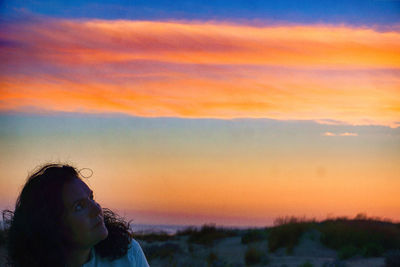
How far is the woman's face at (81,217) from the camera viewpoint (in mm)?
2355

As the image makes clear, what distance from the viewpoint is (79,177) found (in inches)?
99.6

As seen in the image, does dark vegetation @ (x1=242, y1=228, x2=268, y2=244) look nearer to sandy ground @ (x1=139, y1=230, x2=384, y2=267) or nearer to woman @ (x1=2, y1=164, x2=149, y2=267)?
sandy ground @ (x1=139, y1=230, x2=384, y2=267)

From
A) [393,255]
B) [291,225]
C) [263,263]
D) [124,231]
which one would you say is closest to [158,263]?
[263,263]

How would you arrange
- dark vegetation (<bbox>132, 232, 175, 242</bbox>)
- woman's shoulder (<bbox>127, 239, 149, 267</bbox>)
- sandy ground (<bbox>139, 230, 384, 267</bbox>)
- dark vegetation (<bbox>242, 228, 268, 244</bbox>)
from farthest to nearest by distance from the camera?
1. dark vegetation (<bbox>132, 232, 175, 242</bbox>)
2. dark vegetation (<bbox>242, 228, 268, 244</bbox>)
3. sandy ground (<bbox>139, 230, 384, 267</bbox>)
4. woman's shoulder (<bbox>127, 239, 149, 267</bbox>)

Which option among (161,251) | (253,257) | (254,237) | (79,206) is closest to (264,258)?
(253,257)

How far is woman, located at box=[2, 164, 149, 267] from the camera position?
238cm

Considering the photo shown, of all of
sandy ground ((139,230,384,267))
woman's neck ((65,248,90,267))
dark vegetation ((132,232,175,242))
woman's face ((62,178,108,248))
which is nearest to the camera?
woman's face ((62,178,108,248))

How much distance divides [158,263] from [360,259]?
3.96 m

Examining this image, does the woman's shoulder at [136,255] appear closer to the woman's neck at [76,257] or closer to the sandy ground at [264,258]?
the woman's neck at [76,257]

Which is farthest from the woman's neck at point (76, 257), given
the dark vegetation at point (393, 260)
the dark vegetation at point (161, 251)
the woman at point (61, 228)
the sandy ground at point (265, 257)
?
the dark vegetation at point (161, 251)

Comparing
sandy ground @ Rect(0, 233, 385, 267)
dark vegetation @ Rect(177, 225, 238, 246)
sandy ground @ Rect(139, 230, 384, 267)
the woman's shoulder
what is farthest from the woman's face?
dark vegetation @ Rect(177, 225, 238, 246)

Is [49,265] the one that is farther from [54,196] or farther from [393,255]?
[393,255]

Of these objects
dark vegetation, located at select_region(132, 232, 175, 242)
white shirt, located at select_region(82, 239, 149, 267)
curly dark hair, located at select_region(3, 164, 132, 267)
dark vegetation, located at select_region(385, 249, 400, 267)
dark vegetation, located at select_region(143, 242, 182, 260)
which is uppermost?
curly dark hair, located at select_region(3, 164, 132, 267)

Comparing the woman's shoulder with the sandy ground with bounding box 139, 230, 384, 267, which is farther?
the sandy ground with bounding box 139, 230, 384, 267
